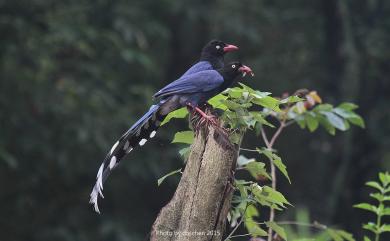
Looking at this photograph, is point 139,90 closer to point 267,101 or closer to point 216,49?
point 216,49

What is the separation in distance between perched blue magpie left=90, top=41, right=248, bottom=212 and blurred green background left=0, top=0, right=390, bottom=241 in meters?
4.57

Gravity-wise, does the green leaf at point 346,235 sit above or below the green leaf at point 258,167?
below

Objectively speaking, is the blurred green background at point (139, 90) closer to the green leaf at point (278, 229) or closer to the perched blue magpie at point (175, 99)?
the perched blue magpie at point (175, 99)

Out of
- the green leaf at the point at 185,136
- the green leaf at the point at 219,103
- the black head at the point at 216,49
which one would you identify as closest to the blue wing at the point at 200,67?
the black head at the point at 216,49

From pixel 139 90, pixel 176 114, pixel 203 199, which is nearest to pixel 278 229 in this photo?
pixel 203 199

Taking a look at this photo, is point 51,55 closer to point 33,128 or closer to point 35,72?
point 35,72

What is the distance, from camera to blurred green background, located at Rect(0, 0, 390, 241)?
10.1 m

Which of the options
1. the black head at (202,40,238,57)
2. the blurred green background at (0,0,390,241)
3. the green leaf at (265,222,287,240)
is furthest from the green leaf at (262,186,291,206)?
the blurred green background at (0,0,390,241)

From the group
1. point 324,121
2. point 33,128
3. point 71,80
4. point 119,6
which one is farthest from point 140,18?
point 324,121

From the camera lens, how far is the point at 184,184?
3.52 m

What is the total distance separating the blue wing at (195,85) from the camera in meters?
4.61

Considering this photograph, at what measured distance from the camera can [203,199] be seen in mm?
3451

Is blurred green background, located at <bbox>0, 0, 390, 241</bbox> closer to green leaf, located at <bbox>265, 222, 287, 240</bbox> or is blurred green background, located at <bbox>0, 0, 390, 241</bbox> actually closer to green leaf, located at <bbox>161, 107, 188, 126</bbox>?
green leaf, located at <bbox>161, 107, 188, 126</bbox>

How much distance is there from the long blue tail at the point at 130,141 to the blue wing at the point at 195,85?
131 millimetres
